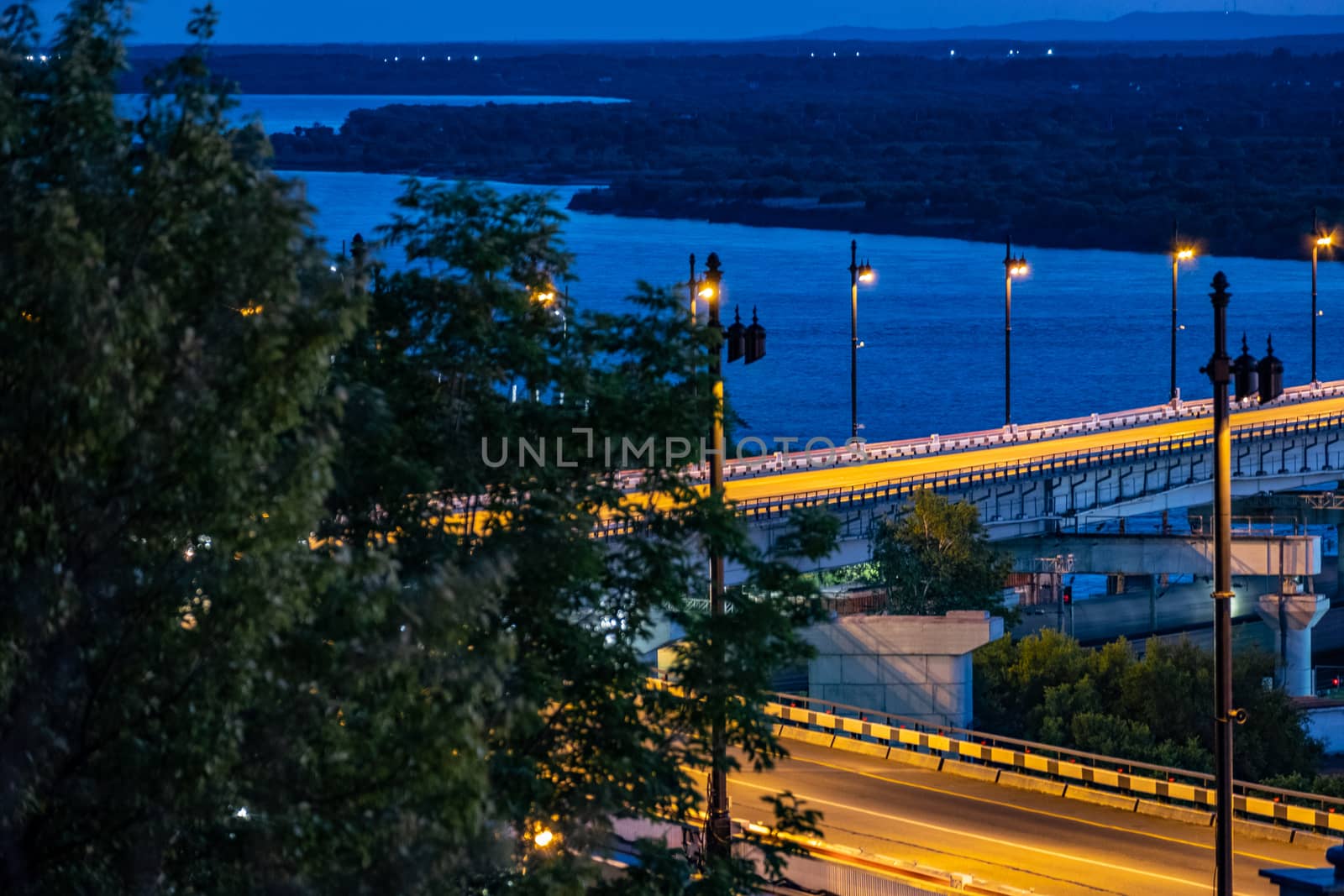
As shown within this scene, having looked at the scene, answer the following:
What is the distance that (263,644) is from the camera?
10.0 m

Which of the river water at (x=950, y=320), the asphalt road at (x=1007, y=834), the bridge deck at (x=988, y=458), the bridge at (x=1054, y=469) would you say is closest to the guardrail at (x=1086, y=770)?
the asphalt road at (x=1007, y=834)

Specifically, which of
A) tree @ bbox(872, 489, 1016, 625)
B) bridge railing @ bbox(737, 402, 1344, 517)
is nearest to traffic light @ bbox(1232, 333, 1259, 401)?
bridge railing @ bbox(737, 402, 1344, 517)

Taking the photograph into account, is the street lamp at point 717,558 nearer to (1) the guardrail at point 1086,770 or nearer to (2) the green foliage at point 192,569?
(2) the green foliage at point 192,569

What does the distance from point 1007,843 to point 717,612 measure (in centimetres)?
1140

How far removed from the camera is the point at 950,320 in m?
109

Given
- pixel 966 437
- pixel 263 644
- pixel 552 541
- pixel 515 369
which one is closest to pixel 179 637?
pixel 263 644

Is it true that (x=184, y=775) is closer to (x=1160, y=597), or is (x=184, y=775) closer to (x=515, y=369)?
(x=515, y=369)

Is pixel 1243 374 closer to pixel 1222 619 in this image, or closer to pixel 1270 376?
pixel 1270 376

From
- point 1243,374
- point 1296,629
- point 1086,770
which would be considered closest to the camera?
point 1243,374

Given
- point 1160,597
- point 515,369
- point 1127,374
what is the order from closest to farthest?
1. point 515,369
2. point 1160,597
3. point 1127,374

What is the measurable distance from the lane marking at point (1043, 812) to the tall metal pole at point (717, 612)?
23.0ft

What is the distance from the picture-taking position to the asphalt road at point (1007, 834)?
24.5 metres

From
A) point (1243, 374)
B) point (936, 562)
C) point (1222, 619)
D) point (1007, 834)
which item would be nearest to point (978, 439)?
point (936, 562)

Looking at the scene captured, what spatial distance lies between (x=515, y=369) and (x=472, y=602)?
394cm
